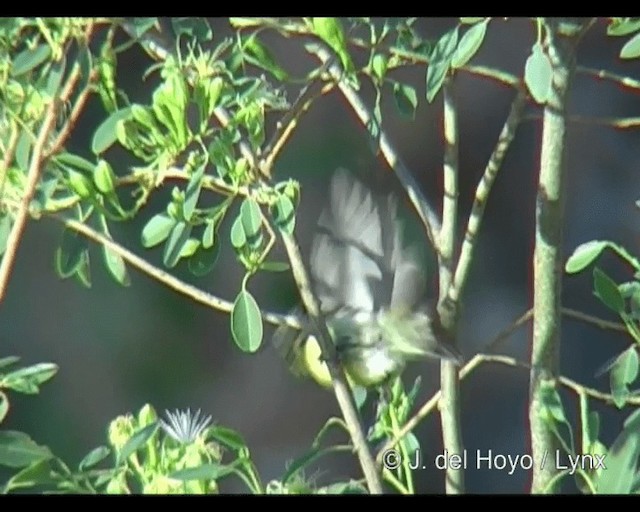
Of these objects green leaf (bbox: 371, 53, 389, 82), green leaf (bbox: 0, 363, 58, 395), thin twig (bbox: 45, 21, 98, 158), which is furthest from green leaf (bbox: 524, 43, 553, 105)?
green leaf (bbox: 0, 363, 58, 395)

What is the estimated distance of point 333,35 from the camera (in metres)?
1.30

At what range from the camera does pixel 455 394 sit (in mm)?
1373

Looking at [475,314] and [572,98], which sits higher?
[572,98]

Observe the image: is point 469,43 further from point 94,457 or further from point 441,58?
point 94,457

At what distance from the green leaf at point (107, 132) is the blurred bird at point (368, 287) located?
26 cm

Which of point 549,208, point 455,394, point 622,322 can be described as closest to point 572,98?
point 549,208

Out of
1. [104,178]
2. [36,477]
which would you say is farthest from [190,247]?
[36,477]

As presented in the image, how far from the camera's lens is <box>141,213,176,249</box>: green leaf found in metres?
1.32

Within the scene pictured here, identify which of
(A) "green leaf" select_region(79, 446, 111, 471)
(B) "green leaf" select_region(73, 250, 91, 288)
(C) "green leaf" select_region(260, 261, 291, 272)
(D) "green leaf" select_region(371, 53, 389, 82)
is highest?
(D) "green leaf" select_region(371, 53, 389, 82)

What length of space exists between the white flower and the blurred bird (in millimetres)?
171

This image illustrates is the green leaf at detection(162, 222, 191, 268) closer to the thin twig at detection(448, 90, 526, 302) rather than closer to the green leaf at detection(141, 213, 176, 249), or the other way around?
the green leaf at detection(141, 213, 176, 249)

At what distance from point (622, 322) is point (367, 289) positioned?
0.30 meters

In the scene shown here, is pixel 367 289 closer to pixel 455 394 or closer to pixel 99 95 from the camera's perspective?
pixel 455 394

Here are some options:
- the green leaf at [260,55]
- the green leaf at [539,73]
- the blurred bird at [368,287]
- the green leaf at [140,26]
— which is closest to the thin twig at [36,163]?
the green leaf at [140,26]
